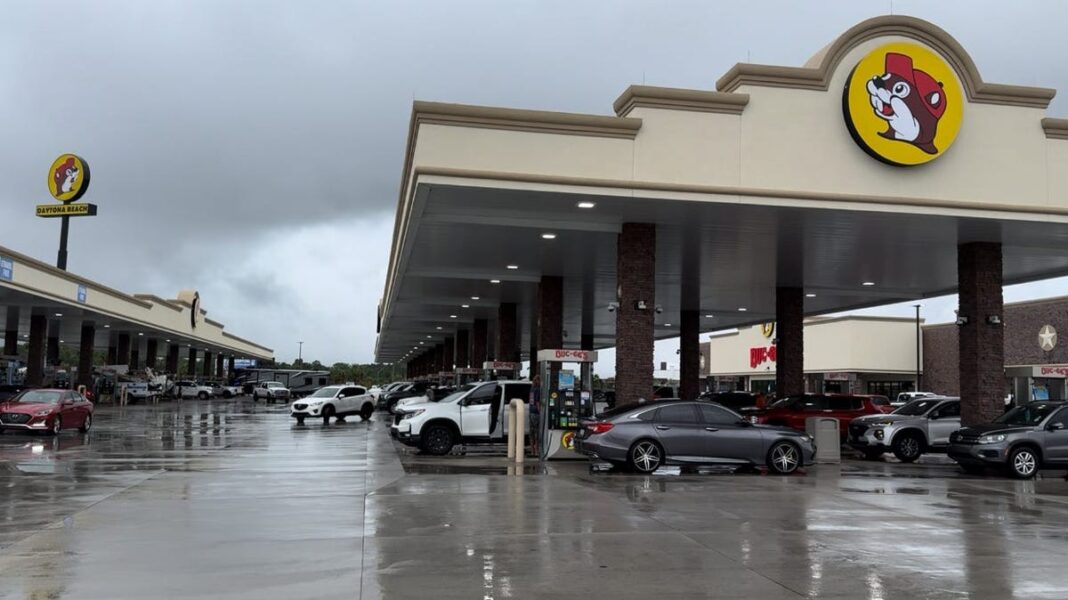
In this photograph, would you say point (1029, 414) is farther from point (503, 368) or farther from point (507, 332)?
point (507, 332)

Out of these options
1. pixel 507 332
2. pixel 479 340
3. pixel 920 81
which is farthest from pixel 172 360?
pixel 920 81

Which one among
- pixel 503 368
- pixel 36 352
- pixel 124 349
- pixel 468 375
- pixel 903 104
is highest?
pixel 903 104

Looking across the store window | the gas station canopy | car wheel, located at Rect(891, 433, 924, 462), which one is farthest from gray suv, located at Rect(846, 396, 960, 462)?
the store window

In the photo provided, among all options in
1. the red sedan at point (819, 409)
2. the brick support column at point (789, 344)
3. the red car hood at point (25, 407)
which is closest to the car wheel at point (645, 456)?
the red sedan at point (819, 409)

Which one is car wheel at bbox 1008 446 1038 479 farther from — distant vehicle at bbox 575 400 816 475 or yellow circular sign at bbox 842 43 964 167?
yellow circular sign at bbox 842 43 964 167

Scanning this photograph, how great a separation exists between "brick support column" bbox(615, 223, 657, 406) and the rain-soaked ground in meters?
2.31

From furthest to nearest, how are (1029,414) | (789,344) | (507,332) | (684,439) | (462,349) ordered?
A: (462,349) → (507,332) → (789,344) → (1029,414) → (684,439)

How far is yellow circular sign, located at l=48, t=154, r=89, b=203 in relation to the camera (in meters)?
55.7

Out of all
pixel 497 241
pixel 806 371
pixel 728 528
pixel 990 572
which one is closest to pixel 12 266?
pixel 497 241

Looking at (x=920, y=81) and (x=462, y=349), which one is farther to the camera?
(x=462, y=349)

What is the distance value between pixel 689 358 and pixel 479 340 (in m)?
14.4

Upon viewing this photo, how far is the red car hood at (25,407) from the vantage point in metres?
26.9

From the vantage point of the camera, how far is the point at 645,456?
17828mm

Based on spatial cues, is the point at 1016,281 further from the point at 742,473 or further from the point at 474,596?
the point at 474,596
